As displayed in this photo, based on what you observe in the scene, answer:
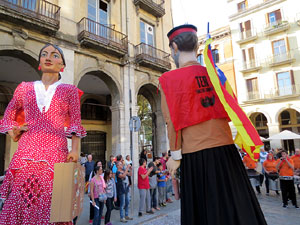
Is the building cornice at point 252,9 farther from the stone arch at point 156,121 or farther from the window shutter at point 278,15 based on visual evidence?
the stone arch at point 156,121

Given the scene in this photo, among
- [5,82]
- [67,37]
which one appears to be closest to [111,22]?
[67,37]

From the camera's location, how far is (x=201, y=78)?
2.11 metres

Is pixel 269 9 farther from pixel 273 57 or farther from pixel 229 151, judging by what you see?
pixel 229 151

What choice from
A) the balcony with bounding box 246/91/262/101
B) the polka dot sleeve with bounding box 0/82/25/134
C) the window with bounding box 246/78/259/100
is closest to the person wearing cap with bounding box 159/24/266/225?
the polka dot sleeve with bounding box 0/82/25/134

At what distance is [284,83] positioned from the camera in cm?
2111

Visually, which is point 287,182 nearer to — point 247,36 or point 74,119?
point 74,119

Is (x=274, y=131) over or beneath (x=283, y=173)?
over

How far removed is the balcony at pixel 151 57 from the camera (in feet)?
41.3

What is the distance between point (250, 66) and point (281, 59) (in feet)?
9.59

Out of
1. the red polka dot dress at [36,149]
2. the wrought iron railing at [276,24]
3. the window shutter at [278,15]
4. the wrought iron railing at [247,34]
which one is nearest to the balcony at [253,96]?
the wrought iron railing at [247,34]

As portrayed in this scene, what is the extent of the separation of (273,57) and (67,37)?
2081 centimetres

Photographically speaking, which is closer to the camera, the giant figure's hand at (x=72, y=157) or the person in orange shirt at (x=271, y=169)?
the giant figure's hand at (x=72, y=157)

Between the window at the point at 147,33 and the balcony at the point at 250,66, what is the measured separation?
42.8ft

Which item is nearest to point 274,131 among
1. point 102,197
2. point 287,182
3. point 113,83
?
point 287,182
